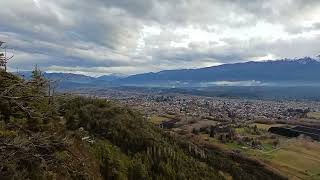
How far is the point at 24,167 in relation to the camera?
21156 mm

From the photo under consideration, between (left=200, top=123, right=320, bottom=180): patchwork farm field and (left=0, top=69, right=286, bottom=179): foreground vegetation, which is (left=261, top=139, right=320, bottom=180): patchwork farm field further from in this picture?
(left=0, top=69, right=286, bottom=179): foreground vegetation

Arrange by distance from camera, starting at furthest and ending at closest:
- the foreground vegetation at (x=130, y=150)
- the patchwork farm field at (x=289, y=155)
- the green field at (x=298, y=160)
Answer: the patchwork farm field at (x=289, y=155) < the green field at (x=298, y=160) < the foreground vegetation at (x=130, y=150)

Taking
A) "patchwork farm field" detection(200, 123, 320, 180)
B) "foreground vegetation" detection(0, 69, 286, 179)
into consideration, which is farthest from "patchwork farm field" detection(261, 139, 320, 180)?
"foreground vegetation" detection(0, 69, 286, 179)

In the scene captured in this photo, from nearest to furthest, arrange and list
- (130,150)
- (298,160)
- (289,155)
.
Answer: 1. (130,150)
2. (298,160)
3. (289,155)

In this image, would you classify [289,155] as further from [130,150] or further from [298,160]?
[130,150]

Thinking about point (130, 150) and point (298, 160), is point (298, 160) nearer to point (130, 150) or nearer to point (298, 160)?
point (298, 160)

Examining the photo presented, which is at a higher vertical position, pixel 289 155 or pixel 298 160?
pixel 289 155

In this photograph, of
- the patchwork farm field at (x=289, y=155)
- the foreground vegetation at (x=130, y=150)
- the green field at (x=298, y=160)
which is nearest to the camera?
the foreground vegetation at (x=130, y=150)

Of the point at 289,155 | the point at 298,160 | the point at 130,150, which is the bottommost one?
the point at 298,160

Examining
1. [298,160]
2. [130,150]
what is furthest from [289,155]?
[130,150]

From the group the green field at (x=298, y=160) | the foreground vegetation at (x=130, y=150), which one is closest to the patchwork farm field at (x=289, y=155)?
the green field at (x=298, y=160)

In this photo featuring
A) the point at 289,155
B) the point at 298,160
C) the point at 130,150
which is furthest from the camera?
the point at 289,155

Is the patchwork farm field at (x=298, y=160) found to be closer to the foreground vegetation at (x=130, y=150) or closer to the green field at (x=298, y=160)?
the green field at (x=298, y=160)

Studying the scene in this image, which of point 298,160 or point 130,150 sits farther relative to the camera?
point 298,160
